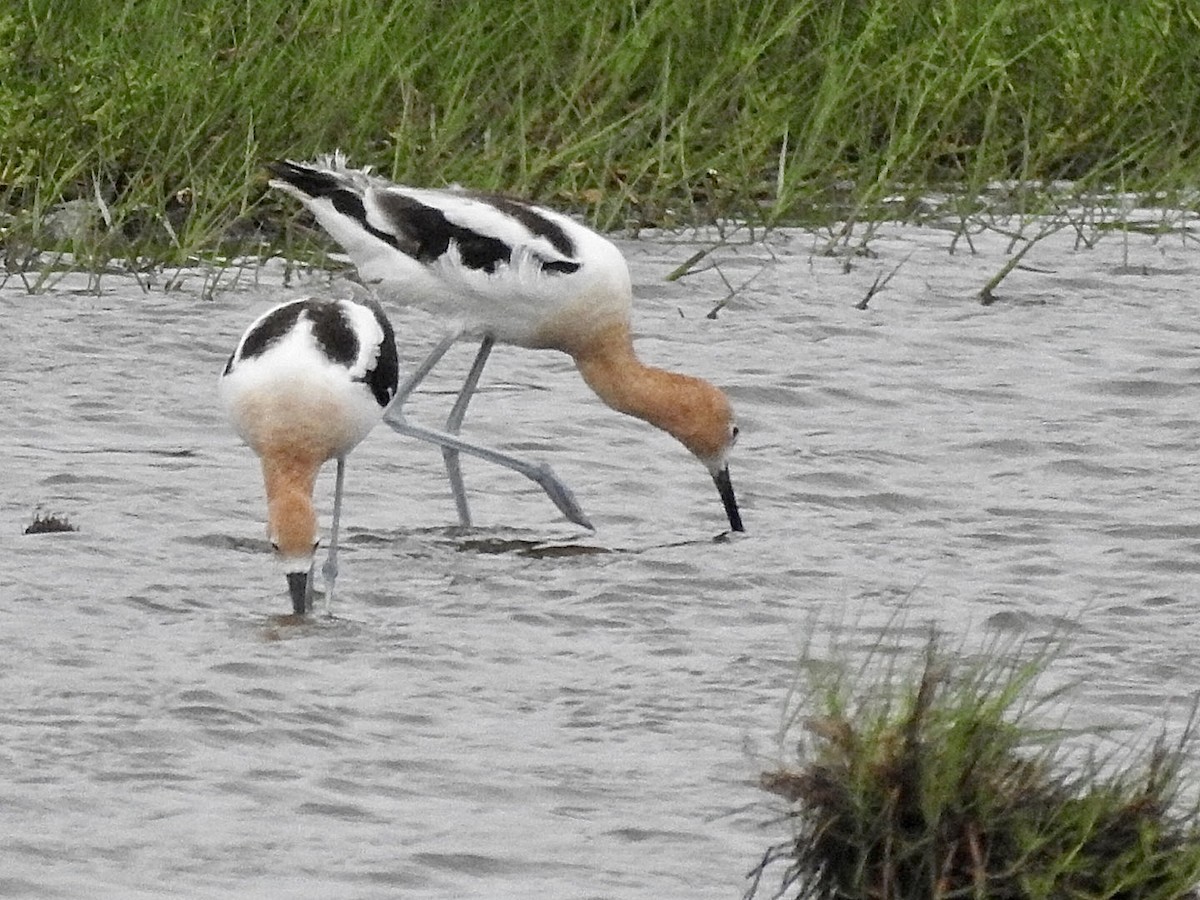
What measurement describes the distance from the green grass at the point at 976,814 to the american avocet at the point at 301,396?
232 cm

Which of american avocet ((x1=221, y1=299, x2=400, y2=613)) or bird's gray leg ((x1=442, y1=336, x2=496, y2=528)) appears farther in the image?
bird's gray leg ((x1=442, y1=336, x2=496, y2=528))

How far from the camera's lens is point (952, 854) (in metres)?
4.19

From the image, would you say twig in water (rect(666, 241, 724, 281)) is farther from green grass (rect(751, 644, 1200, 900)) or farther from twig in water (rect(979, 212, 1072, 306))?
green grass (rect(751, 644, 1200, 900))

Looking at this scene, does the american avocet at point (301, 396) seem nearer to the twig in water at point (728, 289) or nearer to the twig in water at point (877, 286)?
the twig in water at point (728, 289)

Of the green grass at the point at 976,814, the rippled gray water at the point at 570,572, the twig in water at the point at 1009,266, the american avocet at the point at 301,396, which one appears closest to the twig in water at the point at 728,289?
the rippled gray water at the point at 570,572

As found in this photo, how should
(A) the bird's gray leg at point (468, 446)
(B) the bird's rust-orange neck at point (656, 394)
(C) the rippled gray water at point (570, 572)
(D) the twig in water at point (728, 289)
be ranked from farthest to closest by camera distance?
(D) the twig in water at point (728, 289), (B) the bird's rust-orange neck at point (656, 394), (A) the bird's gray leg at point (468, 446), (C) the rippled gray water at point (570, 572)

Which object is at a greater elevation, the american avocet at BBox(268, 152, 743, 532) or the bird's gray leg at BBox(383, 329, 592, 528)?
the american avocet at BBox(268, 152, 743, 532)

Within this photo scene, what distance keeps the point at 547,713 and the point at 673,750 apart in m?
0.31

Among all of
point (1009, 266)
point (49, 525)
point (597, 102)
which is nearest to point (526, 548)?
point (49, 525)

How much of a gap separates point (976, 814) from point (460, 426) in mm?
4094

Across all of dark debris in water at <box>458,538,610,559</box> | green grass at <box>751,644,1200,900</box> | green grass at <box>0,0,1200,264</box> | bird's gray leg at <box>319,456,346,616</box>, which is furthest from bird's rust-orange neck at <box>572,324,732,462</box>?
green grass at <box>751,644,1200,900</box>

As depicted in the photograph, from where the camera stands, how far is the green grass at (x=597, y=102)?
9711mm

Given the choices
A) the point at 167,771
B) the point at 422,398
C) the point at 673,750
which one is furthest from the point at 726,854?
the point at 422,398

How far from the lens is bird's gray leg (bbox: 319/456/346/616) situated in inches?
255
